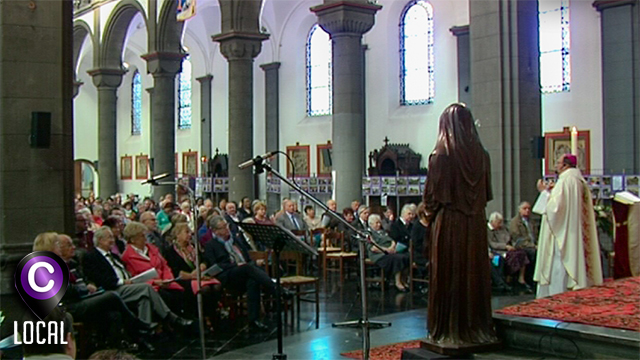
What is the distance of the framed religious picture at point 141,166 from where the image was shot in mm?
32656

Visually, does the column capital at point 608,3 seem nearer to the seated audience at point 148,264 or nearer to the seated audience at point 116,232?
the seated audience at point 116,232

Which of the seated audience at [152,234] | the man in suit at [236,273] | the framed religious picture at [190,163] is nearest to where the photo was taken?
the man in suit at [236,273]

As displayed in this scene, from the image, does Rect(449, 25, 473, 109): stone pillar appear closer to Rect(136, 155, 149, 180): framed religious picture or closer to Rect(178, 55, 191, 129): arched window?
Rect(178, 55, 191, 129): arched window

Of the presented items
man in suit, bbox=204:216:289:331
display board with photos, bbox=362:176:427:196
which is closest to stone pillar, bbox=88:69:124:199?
display board with photos, bbox=362:176:427:196

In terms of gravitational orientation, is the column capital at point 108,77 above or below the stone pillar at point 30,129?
above

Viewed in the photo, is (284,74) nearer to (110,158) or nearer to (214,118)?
(214,118)

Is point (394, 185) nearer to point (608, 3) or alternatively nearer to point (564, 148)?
point (564, 148)

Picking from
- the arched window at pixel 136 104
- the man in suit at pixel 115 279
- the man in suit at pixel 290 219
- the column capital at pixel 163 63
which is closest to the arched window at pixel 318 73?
the column capital at pixel 163 63

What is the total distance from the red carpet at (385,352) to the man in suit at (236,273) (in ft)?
6.18

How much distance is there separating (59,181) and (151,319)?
1.92 m

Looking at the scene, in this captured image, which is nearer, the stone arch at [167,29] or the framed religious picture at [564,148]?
the framed religious picture at [564,148]

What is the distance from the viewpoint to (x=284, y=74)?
25812mm

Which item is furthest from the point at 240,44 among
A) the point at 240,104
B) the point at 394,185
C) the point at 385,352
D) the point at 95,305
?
the point at 385,352

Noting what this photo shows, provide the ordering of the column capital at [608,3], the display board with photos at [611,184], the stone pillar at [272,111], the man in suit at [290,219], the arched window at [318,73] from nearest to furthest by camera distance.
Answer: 1. the man in suit at [290,219]
2. the display board with photos at [611,184]
3. the column capital at [608,3]
4. the arched window at [318,73]
5. the stone pillar at [272,111]
